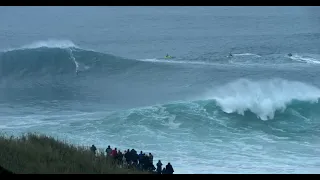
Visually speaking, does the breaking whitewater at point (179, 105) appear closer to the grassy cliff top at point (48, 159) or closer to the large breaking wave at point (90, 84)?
the large breaking wave at point (90, 84)

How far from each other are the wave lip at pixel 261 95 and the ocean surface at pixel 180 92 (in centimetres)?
5

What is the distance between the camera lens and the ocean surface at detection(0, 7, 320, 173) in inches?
636

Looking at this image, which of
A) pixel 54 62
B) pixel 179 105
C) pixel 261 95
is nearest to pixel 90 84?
pixel 54 62

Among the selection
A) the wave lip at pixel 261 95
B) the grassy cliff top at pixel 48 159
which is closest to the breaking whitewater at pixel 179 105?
the wave lip at pixel 261 95

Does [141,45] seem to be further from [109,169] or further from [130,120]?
[109,169]

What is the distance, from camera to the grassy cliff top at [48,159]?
330 inches

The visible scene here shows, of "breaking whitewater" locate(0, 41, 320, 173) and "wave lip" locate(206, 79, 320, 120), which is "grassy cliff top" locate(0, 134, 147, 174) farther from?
"wave lip" locate(206, 79, 320, 120)

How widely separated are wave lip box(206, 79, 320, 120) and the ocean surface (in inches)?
2.1

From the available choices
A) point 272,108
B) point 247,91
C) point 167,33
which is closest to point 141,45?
point 167,33

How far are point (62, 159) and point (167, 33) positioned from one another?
4442 centimetres

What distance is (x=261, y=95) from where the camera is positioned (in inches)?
926

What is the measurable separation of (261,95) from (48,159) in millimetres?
15834

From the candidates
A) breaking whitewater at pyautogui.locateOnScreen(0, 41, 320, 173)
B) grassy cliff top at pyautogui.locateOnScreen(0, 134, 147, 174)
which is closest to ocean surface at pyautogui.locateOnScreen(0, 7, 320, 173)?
breaking whitewater at pyautogui.locateOnScreen(0, 41, 320, 173)
